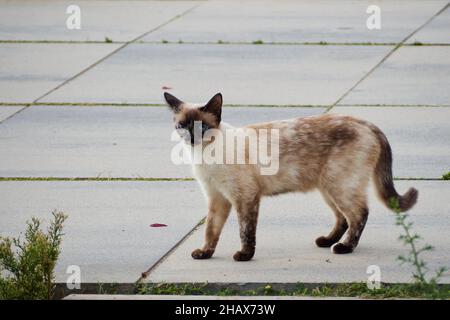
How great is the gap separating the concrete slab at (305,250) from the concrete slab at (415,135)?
2.00ft

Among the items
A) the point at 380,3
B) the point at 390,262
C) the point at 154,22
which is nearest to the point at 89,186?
the point at 390,262

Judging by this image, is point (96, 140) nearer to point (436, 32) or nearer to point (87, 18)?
point (436, 32)

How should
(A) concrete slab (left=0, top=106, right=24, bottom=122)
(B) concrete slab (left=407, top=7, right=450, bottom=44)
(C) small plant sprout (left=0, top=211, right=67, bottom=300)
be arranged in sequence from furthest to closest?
(B) concrete slab (left=407, top=7, right=450, bottom=44) < (A) concrete slab (left=0, top=106, right=24, bottom=122) < (C) small plant sprout (left=0, top=211, right=67, bottom=300)

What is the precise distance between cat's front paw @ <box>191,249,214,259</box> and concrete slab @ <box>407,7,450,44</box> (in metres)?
7.22

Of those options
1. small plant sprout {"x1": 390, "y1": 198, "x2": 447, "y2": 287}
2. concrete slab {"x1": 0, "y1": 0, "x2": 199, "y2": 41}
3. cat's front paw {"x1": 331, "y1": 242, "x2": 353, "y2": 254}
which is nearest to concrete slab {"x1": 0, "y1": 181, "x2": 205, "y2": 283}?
cat's front paw {"x1": 331, "y1": 242, "x2": 353, "y2": 254}

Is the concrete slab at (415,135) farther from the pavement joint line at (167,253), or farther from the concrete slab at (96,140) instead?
the pavement joint line at (167,253)

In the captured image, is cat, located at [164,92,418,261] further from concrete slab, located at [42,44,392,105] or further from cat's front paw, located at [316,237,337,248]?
concrete slab, located at [42,44,392,105]


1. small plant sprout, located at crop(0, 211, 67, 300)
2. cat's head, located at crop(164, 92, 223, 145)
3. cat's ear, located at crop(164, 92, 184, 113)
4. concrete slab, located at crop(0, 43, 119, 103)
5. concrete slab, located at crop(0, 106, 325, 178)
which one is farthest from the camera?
concrete slab, located at crop(0, 43, 119, 103)

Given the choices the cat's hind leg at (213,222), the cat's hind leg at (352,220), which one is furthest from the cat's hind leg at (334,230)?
the cat's hind leg at (213,222)

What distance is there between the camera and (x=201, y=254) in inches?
242

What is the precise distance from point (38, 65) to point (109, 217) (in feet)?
17.6

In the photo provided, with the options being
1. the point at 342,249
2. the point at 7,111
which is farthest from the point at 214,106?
the point at 7,111

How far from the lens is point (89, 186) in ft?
25.4

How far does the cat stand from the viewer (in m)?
6.07
